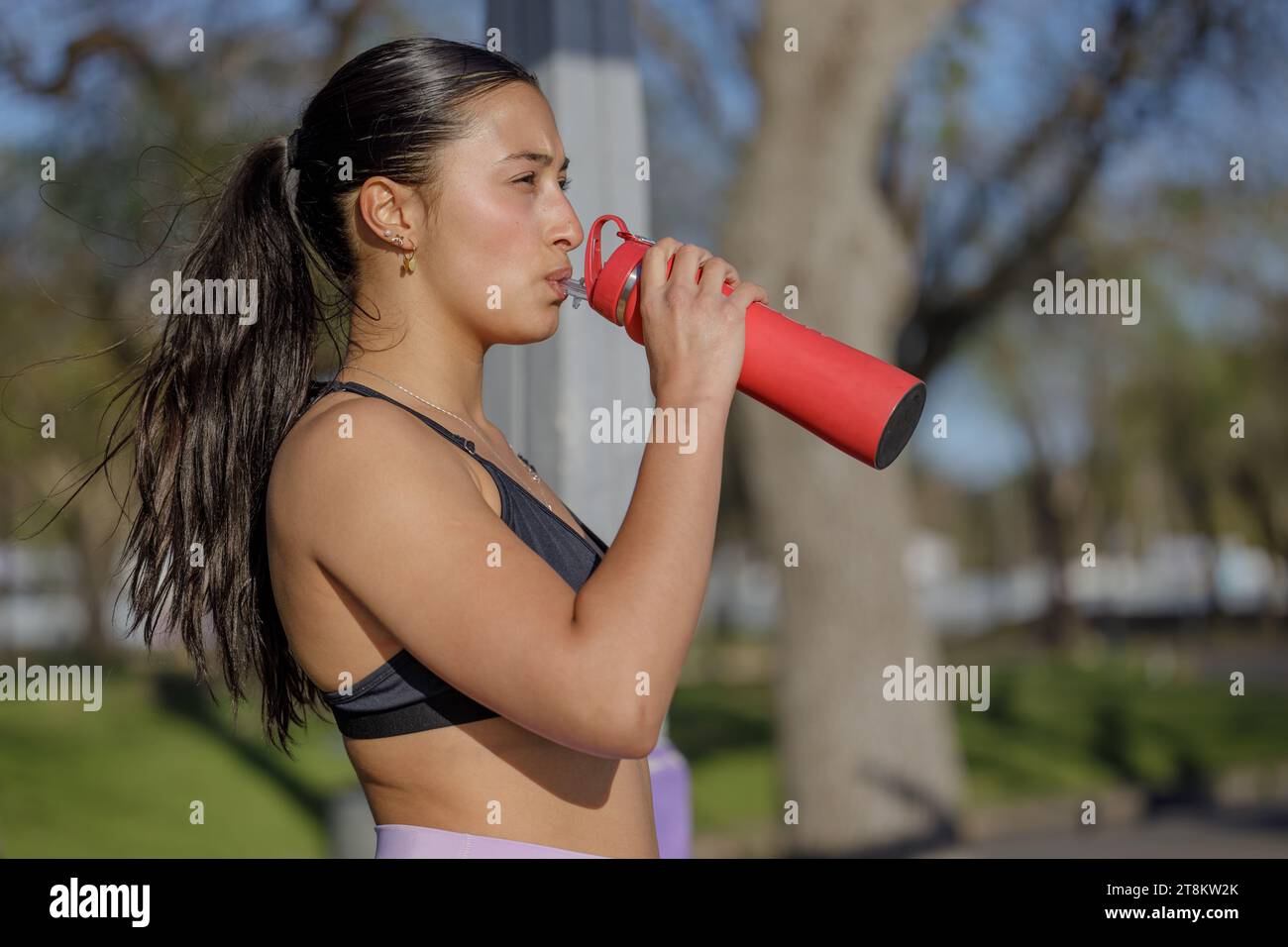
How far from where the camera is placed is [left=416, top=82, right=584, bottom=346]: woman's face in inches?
59.0

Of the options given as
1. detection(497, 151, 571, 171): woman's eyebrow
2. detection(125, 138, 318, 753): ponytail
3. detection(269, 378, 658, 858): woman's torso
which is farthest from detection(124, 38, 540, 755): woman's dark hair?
detection(269, 378, 658, 858): woman's torso

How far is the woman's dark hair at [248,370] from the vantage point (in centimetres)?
161

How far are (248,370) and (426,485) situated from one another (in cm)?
45

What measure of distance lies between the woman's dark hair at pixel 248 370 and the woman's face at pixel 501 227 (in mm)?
91

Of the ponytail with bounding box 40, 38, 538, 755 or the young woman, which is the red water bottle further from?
the ponytail with bounding box 40, 38, 538, 755

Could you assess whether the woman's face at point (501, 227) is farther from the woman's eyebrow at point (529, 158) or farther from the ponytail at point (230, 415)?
the ponytail at point (230, 415)

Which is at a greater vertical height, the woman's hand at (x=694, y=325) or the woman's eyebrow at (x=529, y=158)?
the woman's eyebrow at (x=529, y=158)

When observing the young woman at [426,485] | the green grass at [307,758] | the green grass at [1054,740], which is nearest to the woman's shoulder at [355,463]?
the young woman at [426,485]

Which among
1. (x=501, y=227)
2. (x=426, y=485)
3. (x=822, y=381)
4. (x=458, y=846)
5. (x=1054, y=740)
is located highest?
(x=501, y=227)

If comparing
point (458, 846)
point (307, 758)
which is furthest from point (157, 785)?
point (458, 846)

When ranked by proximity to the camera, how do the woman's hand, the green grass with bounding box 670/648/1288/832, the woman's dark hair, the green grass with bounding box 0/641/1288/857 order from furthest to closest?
the green grass with bounding box 670/648/1288/832, the green grass with bounding box 0/641/1288/857, the woman's dark hair, the woman's hand

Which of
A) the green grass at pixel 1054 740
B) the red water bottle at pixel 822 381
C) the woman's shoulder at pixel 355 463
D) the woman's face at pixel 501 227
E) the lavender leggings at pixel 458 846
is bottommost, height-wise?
the green grass at pixel 1054 740

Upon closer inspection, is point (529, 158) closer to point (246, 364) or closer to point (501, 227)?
point (501, 227)

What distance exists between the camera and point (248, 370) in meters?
1.64
